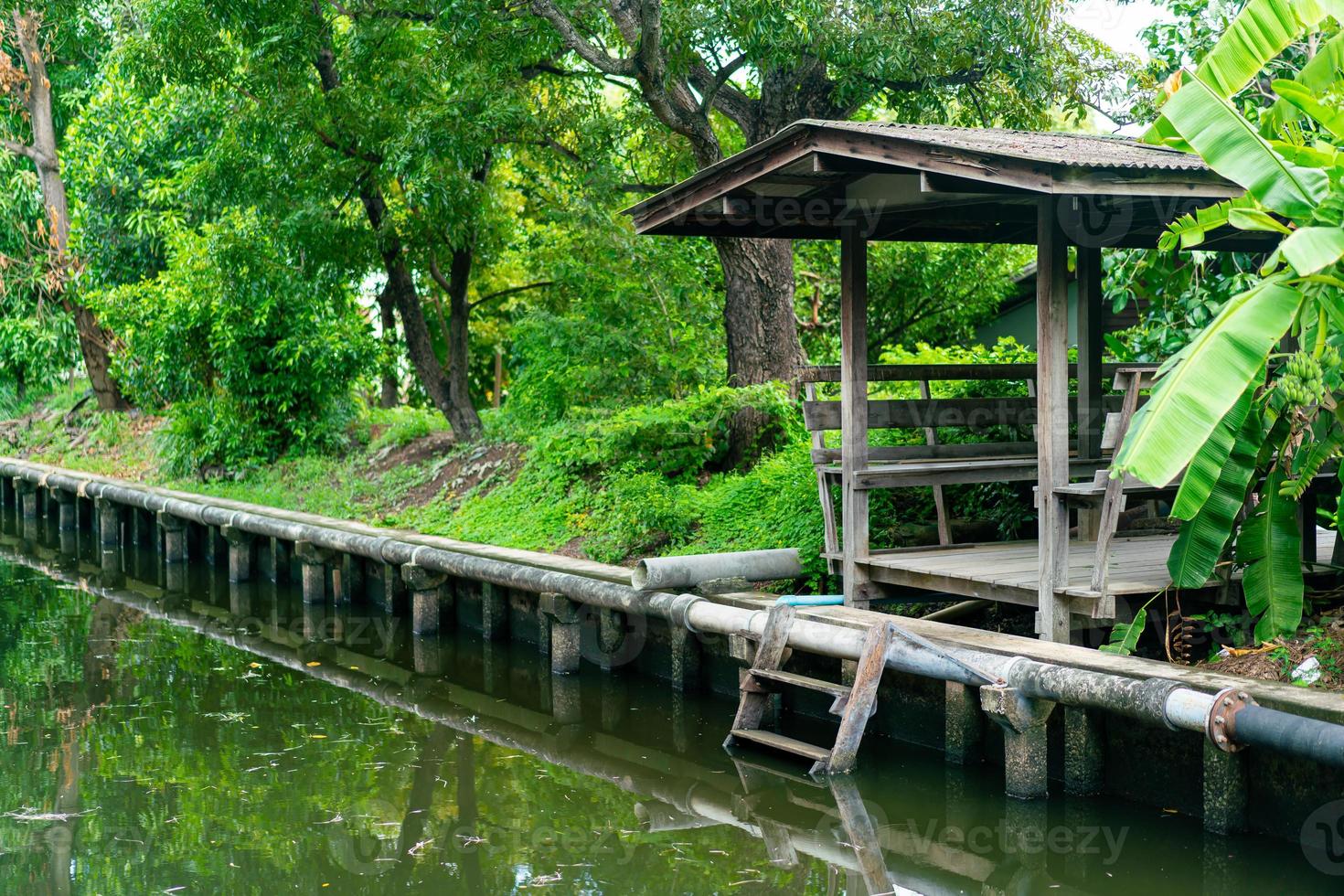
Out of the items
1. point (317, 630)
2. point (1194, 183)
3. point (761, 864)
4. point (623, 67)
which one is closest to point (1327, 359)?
point (1194, 183)

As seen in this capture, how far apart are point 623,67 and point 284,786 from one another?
7170 mm

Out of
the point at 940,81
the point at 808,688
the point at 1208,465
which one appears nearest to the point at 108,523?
the point at 940,81

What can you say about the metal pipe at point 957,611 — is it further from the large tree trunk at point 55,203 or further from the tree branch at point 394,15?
the large tree trunk at point 55,203

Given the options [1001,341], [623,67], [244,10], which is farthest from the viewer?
[244,10]

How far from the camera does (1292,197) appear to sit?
6141 mm

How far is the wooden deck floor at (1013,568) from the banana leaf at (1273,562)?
46 cm

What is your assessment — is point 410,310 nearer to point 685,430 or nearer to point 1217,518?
point 685,430

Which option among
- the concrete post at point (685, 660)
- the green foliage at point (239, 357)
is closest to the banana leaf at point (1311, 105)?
the concrete post at point (685, 660)

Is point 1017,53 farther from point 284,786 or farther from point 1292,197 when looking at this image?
point 284,786

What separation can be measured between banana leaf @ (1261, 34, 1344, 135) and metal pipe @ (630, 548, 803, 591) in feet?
15.4

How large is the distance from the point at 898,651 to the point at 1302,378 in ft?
8.79

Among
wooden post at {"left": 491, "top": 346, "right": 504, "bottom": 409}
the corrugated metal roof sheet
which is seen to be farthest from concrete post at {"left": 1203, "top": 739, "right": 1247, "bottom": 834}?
wooden post at {"left": 491, "top": 346, "right": 504, "bottom": 409}

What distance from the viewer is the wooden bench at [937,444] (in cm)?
934

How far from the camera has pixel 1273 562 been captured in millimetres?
7332
